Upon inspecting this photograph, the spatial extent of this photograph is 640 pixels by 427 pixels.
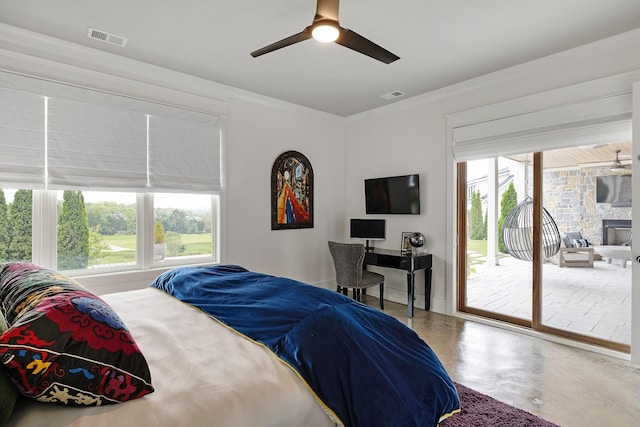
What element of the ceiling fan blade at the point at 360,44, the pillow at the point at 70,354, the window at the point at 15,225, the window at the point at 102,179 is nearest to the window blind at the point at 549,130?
the ceiling fan blade at the point at 360,44

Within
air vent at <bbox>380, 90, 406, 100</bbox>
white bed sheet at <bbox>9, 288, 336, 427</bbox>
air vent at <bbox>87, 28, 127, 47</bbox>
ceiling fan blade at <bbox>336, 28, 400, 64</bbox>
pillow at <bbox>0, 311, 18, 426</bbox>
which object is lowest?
white bed sheet at <bbox>9, 288, 336, 427</bbox>

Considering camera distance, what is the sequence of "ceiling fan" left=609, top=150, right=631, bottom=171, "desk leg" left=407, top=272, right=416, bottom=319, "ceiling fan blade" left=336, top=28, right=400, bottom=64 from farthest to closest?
"desk leg" left=407, top=272, right=416, bottom=319, "ceiling fan" left=609, top=150, right=631, bottom=171, "ceiling fan blade" left=336, top=28, right=400, bottom=64

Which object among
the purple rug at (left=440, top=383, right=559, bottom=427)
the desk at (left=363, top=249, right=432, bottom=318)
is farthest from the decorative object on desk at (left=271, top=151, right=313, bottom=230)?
the purple rug at (left=440, top=383, right=559, bottom=427)

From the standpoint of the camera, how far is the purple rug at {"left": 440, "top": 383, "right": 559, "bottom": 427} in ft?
6.68

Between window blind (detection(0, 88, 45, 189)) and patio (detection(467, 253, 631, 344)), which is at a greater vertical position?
window blind (detection(0, 88, 45, 189))

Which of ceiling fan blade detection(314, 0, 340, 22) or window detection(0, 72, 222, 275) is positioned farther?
window detection(0, 72, 222, 275)

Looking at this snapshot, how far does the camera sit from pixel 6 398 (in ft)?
3.08

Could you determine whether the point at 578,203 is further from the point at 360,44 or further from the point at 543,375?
the point at 360,44

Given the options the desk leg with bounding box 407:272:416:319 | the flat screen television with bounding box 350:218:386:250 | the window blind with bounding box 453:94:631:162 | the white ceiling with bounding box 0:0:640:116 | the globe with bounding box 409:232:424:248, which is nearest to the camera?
the white ceiling with bounding box 0:0:640:116

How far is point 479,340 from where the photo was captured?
3326 mm

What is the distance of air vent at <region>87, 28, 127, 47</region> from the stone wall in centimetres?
412

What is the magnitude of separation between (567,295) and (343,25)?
3253 millimetres

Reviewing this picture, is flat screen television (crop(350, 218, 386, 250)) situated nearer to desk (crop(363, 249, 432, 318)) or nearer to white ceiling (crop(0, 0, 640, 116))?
desk (crop(363, 249, 432, 318))

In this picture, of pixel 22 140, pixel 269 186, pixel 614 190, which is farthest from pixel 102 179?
pixel 614 190
